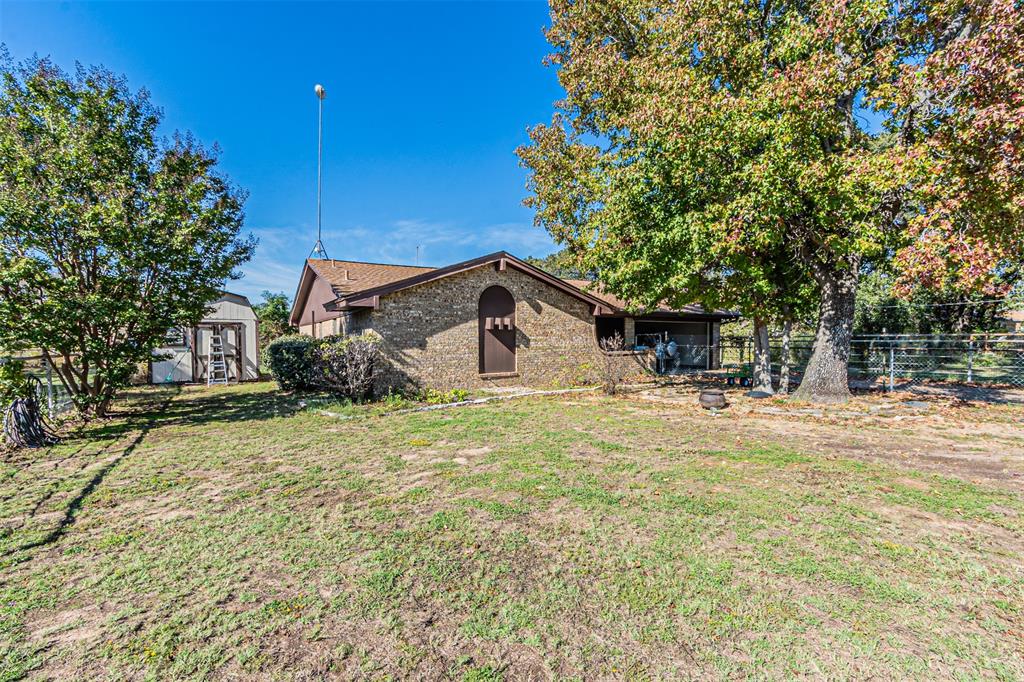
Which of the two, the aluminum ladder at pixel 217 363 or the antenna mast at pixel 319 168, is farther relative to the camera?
the antenna mast at pixel 319 168

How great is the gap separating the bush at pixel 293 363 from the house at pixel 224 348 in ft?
15.0

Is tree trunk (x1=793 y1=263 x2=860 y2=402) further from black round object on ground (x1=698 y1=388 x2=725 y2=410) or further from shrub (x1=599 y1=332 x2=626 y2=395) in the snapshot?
shrub (x1=599 y1=332 x2=626 y2=395)

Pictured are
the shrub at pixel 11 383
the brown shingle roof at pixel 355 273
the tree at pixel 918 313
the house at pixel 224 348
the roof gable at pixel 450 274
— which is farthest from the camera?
the tree at pixel 918 313

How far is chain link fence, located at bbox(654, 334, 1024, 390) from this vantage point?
50.8ft

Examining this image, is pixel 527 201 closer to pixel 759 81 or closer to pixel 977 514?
pixel 759 81

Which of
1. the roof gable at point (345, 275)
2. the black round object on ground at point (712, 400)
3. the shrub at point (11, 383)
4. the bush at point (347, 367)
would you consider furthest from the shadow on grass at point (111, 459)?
the black round object on ground at point (712, 400)

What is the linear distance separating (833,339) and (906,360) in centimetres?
1036

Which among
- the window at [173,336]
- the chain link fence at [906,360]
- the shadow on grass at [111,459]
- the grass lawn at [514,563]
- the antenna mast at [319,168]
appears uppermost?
the antenna mast at [319,168]

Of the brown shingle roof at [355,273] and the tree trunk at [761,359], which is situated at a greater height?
the brown shingle roof at [355,273]

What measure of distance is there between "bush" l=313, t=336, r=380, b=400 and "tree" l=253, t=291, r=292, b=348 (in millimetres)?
12666

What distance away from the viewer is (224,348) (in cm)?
1845

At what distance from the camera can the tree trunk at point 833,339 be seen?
38.0 feet

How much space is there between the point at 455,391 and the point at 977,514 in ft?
36.6

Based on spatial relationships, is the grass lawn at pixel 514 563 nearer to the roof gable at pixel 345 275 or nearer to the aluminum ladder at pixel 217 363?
the roof gable at pixel 345 275
